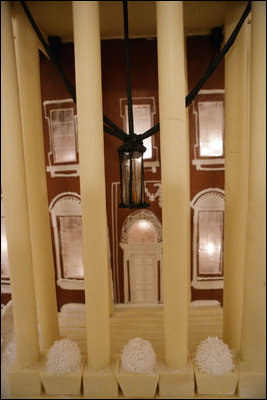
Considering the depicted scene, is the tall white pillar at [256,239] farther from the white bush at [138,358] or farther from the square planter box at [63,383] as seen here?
the square planter box at [63,383]

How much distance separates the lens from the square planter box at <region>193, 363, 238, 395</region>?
2.75 metres

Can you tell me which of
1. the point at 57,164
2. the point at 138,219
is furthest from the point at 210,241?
the point at 57,164

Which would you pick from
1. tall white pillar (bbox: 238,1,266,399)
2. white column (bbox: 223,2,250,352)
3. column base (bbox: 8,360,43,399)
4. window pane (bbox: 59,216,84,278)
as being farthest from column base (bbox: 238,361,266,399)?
window pane (bbox: 59,216,84,278)

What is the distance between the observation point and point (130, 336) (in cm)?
395

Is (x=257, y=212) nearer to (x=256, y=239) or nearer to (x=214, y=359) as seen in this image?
(x=256, y=239)

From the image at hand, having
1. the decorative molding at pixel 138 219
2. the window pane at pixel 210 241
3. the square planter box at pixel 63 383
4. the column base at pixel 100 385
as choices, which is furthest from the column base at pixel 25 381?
the window pane at pixel 210 241

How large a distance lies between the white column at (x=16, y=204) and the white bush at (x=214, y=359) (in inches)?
70.4

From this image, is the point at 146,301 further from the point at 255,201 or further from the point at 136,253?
the point at 255,201

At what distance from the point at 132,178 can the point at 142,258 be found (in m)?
2.50

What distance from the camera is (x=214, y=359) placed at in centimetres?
278

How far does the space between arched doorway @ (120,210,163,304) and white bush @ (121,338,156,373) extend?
6.64 ft

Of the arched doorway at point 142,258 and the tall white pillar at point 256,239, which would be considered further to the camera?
the arched doorway at point 142,258

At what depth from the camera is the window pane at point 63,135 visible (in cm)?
462

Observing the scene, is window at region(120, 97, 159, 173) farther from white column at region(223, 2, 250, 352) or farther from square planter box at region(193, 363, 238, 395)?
square planter box at region(193, 363, 238, 395)
